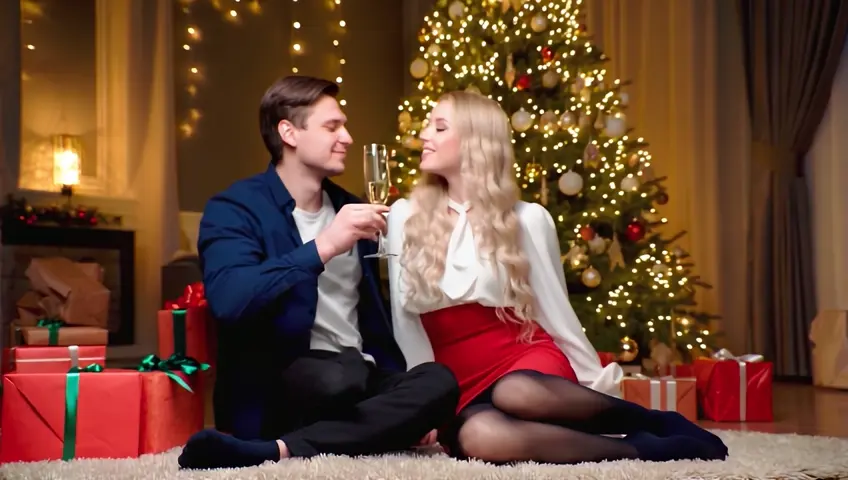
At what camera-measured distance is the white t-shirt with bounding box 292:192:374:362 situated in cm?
233

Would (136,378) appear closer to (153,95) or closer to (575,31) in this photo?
(575,31)

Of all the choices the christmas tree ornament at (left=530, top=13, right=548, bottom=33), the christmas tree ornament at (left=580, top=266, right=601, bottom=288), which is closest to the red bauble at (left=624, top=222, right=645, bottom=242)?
the christmas tree ornament at (left=580, top=266, right=601, bottom=288)

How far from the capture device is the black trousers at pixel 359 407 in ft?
6.81

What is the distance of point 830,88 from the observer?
577 cm

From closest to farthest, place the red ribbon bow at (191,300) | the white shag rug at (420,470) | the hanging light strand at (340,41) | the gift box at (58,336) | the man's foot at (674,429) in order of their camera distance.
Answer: the white shag rug at (420,470) → the man's foot at (674,429) → the red ribbon bow at (191,300) → the gift box at (58,336) → the hanging light strand at (340,41)

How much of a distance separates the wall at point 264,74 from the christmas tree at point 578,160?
6.80ft

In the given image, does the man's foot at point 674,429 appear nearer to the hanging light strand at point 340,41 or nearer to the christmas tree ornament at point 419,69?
the christmas tree ornament at point 419,69

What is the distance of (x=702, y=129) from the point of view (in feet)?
20.3

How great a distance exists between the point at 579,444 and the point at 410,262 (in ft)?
1.92

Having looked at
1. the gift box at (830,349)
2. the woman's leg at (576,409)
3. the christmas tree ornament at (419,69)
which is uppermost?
the christmas tree ornament at (419,69)

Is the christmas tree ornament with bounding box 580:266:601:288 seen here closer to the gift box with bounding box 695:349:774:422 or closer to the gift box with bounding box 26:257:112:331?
the gift box with bounding box 695:349:774:422

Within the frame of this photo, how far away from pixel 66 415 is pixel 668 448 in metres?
1.41

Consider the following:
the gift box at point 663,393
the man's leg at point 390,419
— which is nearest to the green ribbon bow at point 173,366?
the man's leg at point 390,419

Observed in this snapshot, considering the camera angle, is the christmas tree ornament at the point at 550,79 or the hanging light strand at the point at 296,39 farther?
the hanging light strand at the point at 296,39
